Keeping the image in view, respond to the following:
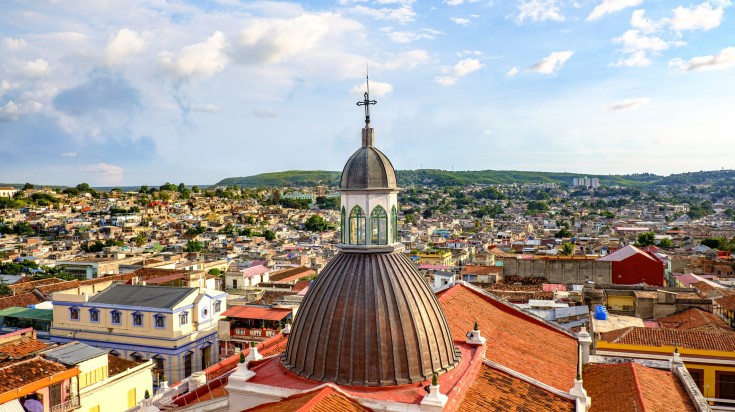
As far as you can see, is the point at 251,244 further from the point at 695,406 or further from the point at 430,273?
the point at 695,406

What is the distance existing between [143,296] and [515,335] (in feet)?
75.8

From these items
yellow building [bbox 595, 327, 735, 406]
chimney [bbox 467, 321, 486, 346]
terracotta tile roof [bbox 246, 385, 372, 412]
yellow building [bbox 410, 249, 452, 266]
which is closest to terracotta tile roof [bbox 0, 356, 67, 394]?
terracotta tile roof [bbox 246, 385, 372, 412]

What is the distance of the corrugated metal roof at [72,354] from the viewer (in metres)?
21.0

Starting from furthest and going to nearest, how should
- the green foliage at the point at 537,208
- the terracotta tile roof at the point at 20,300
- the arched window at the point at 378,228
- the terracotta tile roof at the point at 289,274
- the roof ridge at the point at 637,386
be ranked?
the green foliage at the point at 537,208, the terracotta tile roof at the point at 289,274, the terracotta tile roof at the point at 20,300, the roof ridge at the point at 637,386, the arched window at the point at 378,228

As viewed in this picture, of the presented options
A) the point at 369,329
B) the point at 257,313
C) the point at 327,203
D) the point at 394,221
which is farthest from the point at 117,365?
the point at 327,203

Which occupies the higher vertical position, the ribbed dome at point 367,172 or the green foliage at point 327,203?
the ribbed dome at point 367,172

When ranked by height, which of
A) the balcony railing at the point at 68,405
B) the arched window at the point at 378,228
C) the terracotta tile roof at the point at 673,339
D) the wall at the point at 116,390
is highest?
the arched window at the point at 378,228

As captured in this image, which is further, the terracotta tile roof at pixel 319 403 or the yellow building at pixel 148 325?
the yellow building at pixel 148 325

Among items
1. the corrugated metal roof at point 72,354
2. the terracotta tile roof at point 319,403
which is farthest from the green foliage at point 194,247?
the terracotta tile roof at point 319,403

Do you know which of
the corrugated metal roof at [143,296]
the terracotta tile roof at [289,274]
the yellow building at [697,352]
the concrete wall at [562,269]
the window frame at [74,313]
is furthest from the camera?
the terracotta tile roof at [289,274]

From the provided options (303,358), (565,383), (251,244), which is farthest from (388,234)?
(251,244)

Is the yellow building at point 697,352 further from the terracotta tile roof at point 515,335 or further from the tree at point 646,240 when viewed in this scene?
the tree at point 646,240

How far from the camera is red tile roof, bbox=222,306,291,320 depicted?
32906 millimetres

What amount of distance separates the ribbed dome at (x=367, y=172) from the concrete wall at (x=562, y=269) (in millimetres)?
36026
